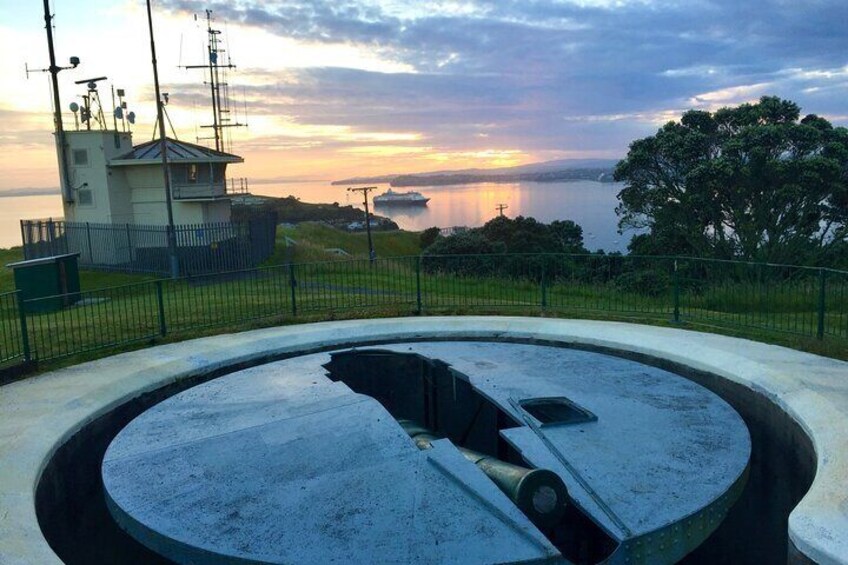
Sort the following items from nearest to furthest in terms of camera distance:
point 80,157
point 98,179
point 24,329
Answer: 1. point 24,329
2. point 98,179
3. point 80,157

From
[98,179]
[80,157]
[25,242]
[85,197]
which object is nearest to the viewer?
[25,242]

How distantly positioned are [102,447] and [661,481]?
5568mm

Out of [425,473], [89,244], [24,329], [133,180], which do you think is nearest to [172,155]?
[133,180]

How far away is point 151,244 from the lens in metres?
28.9

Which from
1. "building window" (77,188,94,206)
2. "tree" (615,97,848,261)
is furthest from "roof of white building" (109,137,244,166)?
"tree" (615,97,848,261)

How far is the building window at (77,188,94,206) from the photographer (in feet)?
111

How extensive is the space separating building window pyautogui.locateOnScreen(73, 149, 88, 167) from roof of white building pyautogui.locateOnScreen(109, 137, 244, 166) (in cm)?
144

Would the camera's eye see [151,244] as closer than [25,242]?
Yes

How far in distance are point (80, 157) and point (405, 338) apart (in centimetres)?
2916

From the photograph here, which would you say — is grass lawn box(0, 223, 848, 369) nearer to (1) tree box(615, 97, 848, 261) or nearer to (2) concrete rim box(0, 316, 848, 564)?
(2) concrete rim box(0, 316, 848, 564)

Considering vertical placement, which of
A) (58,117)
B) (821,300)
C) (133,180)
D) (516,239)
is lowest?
(516,239)

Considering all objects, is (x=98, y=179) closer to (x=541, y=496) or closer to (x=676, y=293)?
(x=676, y=293)

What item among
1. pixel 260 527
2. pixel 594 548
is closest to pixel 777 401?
pixel 594 548

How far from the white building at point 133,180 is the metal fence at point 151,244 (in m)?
4.28
